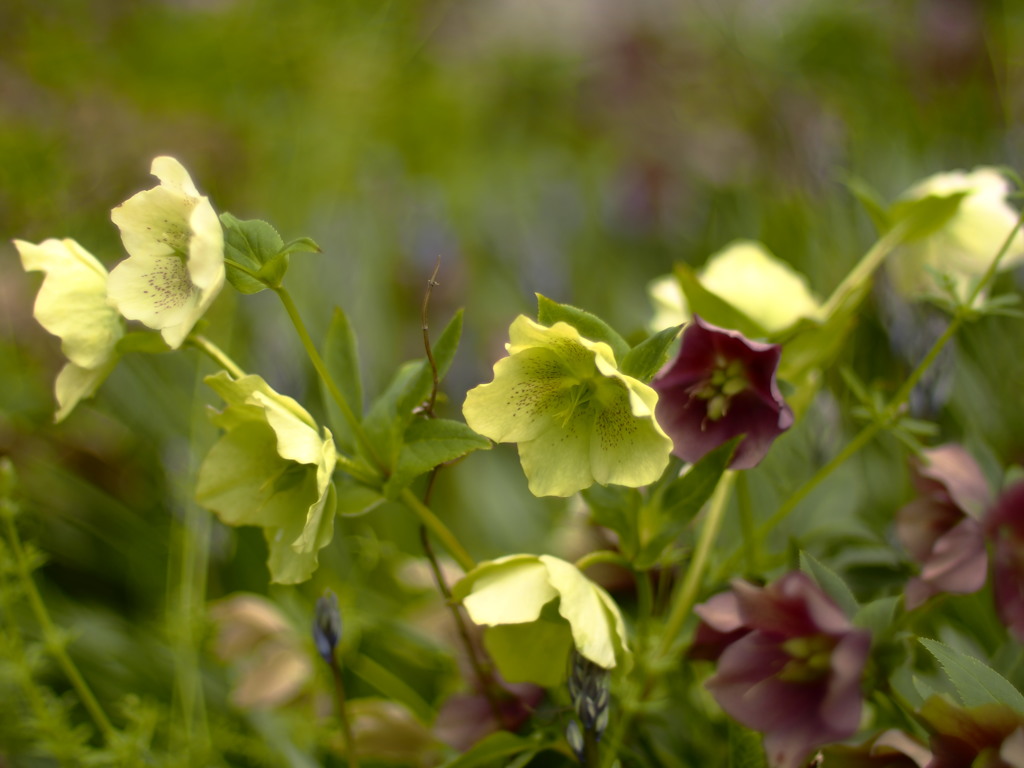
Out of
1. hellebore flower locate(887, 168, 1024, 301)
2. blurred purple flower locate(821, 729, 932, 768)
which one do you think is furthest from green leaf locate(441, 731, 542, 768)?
hellebore flower locate(887, 168, 1024, 301)

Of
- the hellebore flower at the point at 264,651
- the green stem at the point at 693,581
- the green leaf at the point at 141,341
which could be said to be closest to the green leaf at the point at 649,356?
the green stem at the point at 693,581

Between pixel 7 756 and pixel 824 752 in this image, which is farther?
pixel 7 756

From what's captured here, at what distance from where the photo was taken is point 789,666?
36 centimetres

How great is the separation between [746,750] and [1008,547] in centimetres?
18

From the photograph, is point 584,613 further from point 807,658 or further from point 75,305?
point 75,305

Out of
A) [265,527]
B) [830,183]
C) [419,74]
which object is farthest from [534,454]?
[419,74]

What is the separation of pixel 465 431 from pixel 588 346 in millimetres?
77

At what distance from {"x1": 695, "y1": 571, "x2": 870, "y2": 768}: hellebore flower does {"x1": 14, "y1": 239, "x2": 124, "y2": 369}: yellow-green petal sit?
0.96 feet

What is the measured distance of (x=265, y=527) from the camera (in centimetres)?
39

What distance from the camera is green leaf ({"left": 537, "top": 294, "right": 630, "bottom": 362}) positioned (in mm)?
347

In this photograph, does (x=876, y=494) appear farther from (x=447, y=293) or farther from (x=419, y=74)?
(x=419, y=74)

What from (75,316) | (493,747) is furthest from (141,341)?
(493,747)

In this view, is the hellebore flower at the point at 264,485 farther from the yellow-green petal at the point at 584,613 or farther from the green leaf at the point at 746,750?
the green leaf at the point at 746,750

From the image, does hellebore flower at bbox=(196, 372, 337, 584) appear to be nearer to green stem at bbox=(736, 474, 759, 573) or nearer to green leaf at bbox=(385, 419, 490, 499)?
green leaf at bbox=(385, 419, 490, 499)
